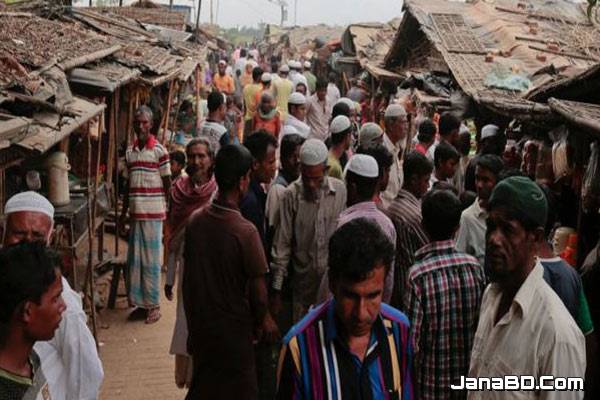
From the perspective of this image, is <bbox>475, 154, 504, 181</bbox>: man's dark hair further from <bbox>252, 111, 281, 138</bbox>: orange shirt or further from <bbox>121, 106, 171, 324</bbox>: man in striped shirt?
<bbox>252, 111, 281, 138</bbox>: orange shirt

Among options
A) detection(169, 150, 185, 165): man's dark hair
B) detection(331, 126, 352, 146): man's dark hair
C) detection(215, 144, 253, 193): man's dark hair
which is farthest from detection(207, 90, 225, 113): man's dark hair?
detection(215, 144, 253, 193): man's dark hair

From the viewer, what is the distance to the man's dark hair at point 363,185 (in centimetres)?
462

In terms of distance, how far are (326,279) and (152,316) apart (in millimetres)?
3382

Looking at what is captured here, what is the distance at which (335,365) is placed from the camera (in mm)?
2482

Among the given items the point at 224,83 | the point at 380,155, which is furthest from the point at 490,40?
the point at 380,155

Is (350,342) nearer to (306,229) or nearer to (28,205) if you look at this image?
(28,205)

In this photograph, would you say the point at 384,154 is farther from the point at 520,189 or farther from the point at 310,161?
the point at 520,189

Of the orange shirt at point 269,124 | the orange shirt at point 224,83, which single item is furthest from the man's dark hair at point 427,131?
the orange shirt at point 224,83

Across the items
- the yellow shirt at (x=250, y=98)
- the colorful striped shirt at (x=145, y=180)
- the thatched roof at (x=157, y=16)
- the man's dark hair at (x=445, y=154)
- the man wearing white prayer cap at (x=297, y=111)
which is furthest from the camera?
the thatched roof at (x=157, y=16)

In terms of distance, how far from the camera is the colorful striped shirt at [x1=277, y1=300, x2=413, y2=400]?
2.47 metres

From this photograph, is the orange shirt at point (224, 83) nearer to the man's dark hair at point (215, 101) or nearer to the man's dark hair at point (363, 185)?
the man's dark hair at point (215, 101)

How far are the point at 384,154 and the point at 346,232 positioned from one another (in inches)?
110

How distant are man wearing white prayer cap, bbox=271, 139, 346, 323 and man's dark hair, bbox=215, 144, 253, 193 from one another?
0.78 m

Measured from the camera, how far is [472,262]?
3793 mm
